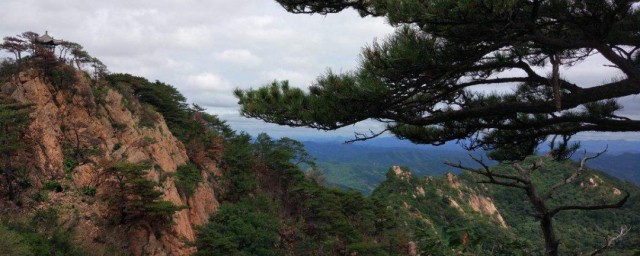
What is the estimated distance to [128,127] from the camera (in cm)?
1520

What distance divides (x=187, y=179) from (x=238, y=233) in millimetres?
3296

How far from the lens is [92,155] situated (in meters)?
13.1

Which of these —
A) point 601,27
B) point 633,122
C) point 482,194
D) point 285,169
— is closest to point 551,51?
point 601,27

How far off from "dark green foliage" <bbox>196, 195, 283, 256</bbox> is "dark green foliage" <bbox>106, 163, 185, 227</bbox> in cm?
189

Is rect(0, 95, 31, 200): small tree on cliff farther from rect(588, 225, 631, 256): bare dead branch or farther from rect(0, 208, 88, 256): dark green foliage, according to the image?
rect(588, 225, 631, 256): bare dead branch

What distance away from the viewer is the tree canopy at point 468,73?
3260mm

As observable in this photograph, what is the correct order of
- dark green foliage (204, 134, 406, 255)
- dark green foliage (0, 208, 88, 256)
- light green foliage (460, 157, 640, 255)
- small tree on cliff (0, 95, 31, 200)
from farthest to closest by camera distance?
1. light green foliage (460, 157, 640, 255)
2. dark green foliage (204, 134, 406, 255)
3. small tree on cliff (0, 95, 31, 200)
4. dark green foliage (0, 208, 88, 256)

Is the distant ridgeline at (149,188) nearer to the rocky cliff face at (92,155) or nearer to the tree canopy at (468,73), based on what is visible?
the rocky cliff face at (92,155)

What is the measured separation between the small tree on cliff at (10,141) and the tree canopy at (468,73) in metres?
8.64

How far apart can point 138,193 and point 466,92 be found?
10.5 metres

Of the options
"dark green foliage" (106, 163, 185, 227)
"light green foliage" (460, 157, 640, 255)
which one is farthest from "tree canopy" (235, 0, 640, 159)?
"light green foliage" (460, 157, 640, 255)

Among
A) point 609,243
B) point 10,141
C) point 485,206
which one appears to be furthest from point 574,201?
point 10,141

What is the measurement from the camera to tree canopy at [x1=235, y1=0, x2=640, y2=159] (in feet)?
10.7

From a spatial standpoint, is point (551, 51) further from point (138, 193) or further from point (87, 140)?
point (87, 140)
